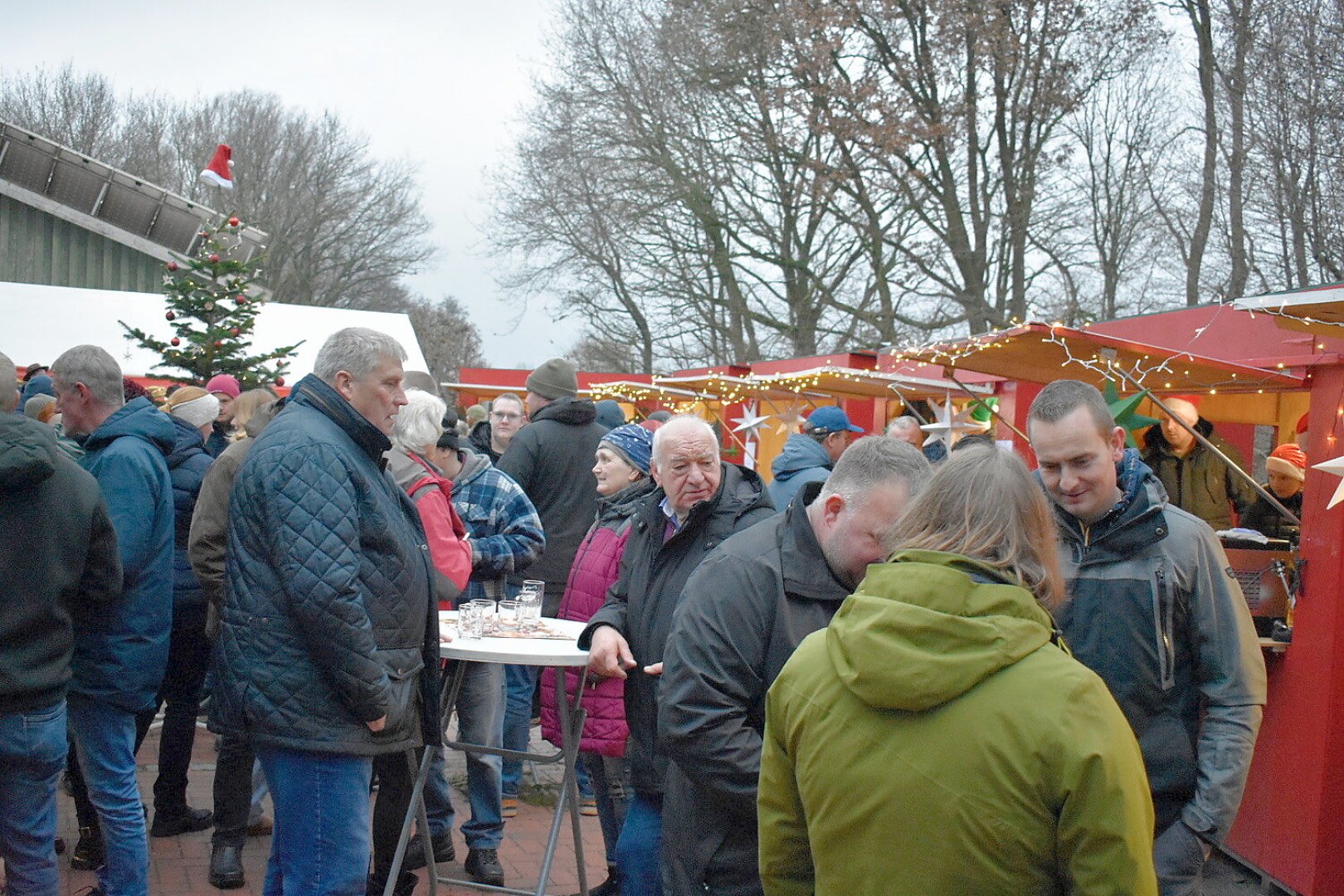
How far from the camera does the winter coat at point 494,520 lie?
5.20m

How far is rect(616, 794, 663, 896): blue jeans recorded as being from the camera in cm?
368

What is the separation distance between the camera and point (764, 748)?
208 cm

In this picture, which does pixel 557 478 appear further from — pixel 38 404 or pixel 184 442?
pixel 38 404

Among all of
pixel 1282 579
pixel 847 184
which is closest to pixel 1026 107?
pixel 847 184

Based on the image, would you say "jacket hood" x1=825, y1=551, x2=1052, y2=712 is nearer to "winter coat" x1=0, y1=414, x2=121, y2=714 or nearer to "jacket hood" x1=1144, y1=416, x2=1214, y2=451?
"winter coat" x1=0, y1=414, x2=121, y2=714

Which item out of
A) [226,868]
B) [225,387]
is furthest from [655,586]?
[225,387]

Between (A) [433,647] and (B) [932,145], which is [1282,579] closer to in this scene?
(A) [433,647]

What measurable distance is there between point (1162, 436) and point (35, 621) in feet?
24.6

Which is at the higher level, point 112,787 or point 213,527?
point 213,527

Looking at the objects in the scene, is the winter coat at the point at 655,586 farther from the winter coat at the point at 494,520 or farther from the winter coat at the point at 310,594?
the winter coat at the point at 494,520

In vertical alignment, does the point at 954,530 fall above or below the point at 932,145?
below

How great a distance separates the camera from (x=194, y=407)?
17.9 ft

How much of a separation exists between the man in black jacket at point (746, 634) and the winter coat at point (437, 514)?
2099 mm

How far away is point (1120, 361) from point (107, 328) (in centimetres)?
1393
